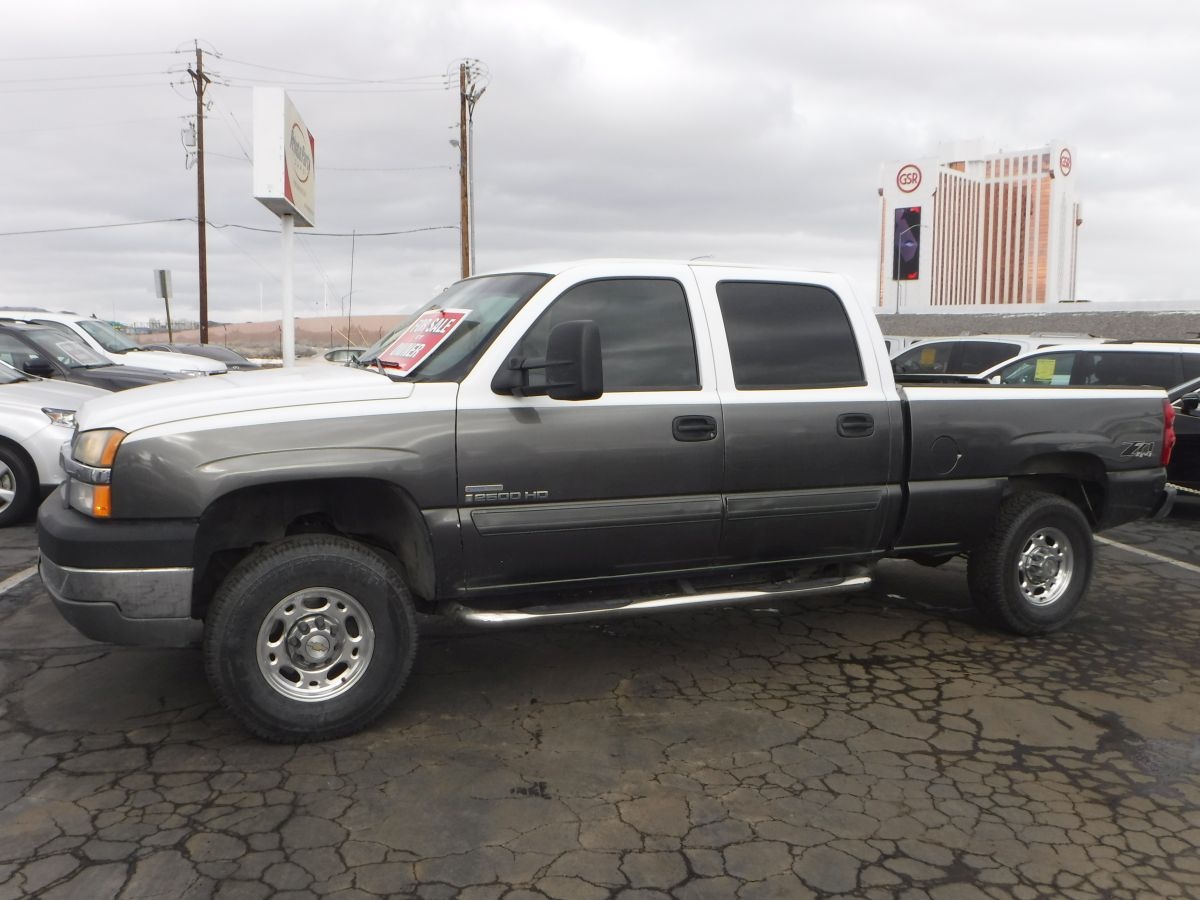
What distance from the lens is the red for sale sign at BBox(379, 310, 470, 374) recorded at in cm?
462

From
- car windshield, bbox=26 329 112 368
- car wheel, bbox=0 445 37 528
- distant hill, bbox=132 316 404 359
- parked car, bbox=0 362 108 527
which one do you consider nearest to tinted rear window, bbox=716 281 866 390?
parked car, bbox=0 362 108 527

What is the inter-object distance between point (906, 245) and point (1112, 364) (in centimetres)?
5980

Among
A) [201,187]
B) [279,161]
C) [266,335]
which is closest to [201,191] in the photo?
[201,187]

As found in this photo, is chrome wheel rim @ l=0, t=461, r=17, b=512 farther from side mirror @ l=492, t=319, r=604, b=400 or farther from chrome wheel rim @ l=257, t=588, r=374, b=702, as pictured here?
side mirror @ l=492, t=319, r=604, b=400

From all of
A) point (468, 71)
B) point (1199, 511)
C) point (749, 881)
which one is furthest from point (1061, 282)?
point (749, 881)

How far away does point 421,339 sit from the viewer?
480cm

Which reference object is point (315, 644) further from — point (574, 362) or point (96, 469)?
point (574, 362)

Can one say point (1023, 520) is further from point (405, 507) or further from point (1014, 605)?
point (405, 507)

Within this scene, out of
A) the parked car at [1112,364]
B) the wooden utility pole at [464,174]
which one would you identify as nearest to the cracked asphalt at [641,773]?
the parked car at [1112,364]

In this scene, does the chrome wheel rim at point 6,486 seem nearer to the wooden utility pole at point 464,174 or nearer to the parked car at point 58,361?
the parked car at point 58,361

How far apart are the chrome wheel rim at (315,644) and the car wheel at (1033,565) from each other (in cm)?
337

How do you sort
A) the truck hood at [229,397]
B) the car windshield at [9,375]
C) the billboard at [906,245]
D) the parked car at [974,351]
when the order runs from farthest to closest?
the billboard at [906,245] → the parked car at [974,351] → the car windshield at [9,375] → the truck hood at [229,397]

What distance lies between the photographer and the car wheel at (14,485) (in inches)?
324

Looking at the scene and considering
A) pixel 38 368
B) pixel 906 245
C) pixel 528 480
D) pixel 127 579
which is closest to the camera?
pixel 127 579
